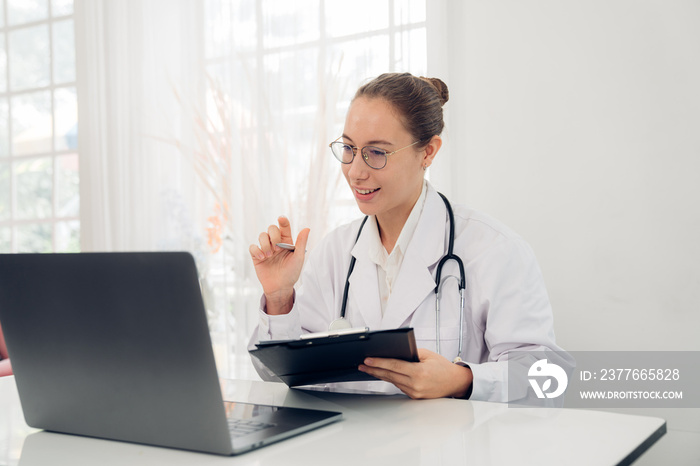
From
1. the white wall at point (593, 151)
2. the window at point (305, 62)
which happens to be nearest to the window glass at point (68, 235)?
the window at point (305, 62)

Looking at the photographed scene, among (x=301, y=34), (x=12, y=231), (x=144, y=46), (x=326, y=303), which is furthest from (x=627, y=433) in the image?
(x=12, y=231)

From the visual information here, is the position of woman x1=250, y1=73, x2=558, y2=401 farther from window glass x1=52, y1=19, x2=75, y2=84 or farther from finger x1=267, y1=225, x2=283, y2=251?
window glass x1=52, y1=19, x2=75, y2=84

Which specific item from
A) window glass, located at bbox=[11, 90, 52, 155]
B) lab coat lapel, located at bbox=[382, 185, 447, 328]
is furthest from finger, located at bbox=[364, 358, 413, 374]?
window glass, located at bbox=[11, 90, 52, 155]

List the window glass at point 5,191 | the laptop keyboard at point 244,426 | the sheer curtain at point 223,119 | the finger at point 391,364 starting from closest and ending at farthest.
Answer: the laptop keyboard at point 244,426
the finger at point 391,364
the sheer curtain at point 223,119
the window glass at point 5,191

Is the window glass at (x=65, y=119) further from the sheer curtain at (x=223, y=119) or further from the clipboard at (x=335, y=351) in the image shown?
the clipboard at (x=335, y=351)

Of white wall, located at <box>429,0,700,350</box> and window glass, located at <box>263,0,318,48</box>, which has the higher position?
window glass, located at <box>263,0,318,48</box>

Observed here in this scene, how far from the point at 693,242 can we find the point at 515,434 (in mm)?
1524

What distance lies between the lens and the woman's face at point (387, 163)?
1.67 metres

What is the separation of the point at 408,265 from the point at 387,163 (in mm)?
284

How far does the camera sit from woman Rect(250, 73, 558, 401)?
145 cm

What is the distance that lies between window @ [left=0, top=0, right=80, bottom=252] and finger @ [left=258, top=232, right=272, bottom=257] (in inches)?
109

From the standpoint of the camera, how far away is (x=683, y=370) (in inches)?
84.7

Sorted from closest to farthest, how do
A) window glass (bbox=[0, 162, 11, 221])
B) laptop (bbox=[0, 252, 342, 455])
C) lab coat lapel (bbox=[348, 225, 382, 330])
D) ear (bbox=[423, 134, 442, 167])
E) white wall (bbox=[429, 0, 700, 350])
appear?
laptop (bbox=[0, 252, 342, 455])
lab coat lapel (bbox=[348, 225, 382, 330])
ear (bbox=[423, 134, 442, 167])
white wall (bbox=[429, 0, 700, 350])
window glass (bbox=[0, 162, 11, 221])

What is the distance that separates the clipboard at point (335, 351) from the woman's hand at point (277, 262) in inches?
12.4
